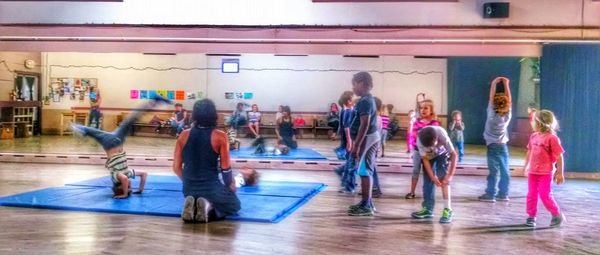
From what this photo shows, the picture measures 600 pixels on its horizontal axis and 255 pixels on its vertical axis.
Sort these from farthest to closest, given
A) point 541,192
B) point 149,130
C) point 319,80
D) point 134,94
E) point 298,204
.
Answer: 1. point 134,94
2. point 149,130
3. point 319,80
4. point 298,204
5. point 541,192

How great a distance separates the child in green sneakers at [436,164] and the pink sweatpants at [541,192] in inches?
31.9

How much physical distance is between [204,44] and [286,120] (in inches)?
103

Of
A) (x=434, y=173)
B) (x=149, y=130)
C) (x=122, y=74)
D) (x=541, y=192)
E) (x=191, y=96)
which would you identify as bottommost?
(x=149, y=130)

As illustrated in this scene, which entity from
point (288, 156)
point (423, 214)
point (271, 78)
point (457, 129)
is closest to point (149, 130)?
point (271, 78)

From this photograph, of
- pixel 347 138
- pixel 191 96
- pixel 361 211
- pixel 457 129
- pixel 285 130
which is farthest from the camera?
pixel 191 96

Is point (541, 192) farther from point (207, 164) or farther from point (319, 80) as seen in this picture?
point (319, 80)

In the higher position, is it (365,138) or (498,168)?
(365,138)

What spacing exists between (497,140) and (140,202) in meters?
4.60

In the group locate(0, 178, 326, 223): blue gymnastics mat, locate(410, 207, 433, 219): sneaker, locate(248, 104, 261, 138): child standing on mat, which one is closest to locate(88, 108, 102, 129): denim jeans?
locate(248, 104, 261, 138): child standing on mat

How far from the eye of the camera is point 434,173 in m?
6.10

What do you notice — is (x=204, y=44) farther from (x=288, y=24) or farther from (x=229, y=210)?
(x=229, y=210)

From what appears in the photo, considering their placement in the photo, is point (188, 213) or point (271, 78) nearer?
point (188, 213)

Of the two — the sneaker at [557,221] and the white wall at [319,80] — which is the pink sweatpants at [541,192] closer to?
the sneaker at [557,221]

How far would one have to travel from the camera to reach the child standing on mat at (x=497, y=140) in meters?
7.21
